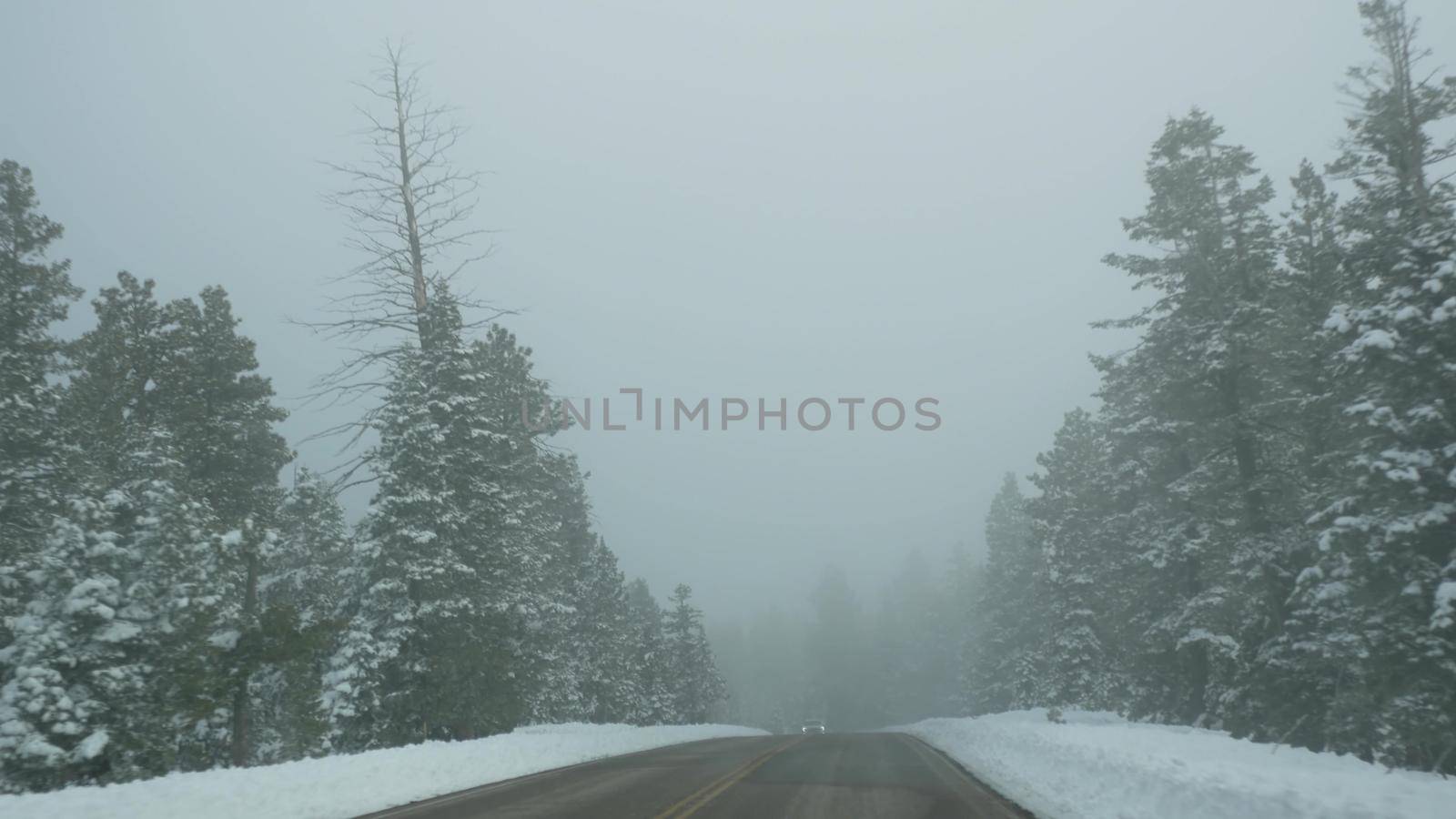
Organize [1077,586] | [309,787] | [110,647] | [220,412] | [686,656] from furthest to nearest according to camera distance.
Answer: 1. [686,656]
2. [1077,586]
3. [220,412]
4. [110,647]
5. [309,787]

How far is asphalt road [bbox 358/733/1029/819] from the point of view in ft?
39.5

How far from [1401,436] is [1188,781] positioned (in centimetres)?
1011

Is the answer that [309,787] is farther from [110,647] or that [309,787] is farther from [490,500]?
[490,500]

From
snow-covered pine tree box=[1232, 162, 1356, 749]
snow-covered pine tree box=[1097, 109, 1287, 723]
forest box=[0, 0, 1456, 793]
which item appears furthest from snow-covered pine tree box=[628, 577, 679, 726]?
snow-covered pine tree box=[1232, 162, 1356, 749]

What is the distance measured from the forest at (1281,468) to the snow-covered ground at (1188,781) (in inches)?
108

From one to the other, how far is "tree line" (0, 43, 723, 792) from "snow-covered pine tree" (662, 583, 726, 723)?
84.2 ft

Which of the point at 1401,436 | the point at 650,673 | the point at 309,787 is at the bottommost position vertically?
the point at 650,673

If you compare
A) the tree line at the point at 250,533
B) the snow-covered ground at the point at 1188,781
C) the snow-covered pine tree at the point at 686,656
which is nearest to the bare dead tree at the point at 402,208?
the tree line at the point at 250,533

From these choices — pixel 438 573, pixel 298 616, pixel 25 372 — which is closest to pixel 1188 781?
pixel 298 616

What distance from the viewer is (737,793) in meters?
14.3

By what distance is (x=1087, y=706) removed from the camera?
40219 millimetres

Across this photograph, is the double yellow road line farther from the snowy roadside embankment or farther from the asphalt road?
the snowy roadside embankment

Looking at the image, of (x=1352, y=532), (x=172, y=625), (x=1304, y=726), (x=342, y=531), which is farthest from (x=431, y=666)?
(x=1304, y=726)

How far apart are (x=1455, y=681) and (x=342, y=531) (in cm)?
3627
